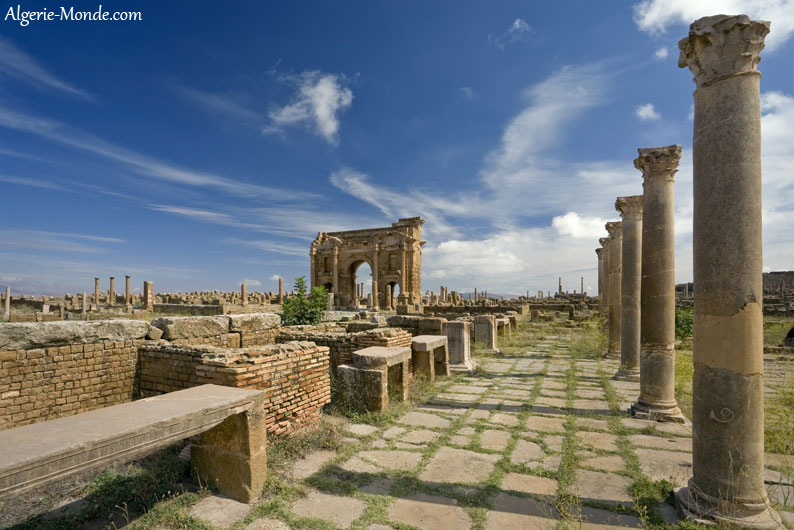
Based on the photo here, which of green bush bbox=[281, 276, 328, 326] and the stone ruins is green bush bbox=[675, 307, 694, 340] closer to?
the stone ruins

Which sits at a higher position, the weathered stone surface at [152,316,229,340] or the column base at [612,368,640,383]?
the weathered stone surface at [152,316,229,340]

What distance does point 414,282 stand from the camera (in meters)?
39.7

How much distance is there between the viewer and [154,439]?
274cm

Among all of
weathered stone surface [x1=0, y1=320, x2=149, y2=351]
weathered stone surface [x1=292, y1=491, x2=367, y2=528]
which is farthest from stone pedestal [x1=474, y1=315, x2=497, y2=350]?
weathered stone surface [x1=292, y1=491, x2=367, y2=528]

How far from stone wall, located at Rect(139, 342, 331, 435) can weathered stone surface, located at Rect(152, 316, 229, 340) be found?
2.03 ft

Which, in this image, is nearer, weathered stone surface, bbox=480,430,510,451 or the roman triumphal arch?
weathered stone surface, bbox=480,430,510,451

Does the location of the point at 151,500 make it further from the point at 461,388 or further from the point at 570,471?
the point at 461,388

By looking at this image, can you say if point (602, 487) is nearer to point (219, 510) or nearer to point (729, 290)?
point (729, 290)

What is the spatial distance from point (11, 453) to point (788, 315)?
30.9 metres

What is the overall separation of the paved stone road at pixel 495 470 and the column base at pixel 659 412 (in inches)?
6.2

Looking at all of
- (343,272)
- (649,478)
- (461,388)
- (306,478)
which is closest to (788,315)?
(461,388)

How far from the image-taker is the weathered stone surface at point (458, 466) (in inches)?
155

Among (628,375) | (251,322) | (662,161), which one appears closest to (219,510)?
(251,322)

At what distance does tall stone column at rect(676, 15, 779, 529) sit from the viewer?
122 inches
